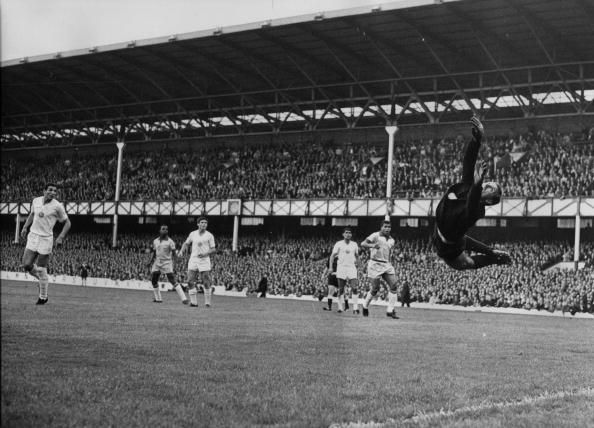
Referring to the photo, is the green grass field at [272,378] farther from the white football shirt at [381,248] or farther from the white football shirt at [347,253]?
the white football shirt at [347,253]

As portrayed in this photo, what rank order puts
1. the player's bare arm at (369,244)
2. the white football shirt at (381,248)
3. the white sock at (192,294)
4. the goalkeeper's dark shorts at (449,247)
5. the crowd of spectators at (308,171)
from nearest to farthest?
the goalkeeper's dark shorts at (449,247) → the player's bare arm at (369,244) → the white football shirt at (381,248) → the white sock at (192,294) → the crowd of spectators at (308,171)

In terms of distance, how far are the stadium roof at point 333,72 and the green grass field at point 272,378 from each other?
29.6 meters

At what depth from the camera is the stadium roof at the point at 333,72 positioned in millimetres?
40188

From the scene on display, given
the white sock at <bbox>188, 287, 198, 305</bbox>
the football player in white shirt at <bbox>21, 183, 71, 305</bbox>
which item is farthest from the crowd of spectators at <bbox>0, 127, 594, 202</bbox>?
the football player in white shirt at <bbox>21, 183, 71, 305</bbox>

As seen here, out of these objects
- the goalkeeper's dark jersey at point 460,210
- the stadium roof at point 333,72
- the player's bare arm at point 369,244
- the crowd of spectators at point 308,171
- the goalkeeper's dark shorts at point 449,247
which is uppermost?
the stadium roof at point 333,72

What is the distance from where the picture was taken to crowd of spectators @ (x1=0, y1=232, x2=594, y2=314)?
3372cm

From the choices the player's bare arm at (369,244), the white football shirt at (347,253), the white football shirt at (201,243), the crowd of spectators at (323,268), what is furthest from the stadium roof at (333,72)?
the white football shirt at (201,243)

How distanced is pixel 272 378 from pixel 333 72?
139 ft

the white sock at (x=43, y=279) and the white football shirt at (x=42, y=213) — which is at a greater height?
the white football shirt at (x=42, y=213)

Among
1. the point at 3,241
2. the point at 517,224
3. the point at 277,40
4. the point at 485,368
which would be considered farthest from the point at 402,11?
the point at 3,241

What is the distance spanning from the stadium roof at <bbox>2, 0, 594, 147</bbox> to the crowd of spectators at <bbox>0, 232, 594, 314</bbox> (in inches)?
348

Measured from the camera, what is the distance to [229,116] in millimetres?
56688

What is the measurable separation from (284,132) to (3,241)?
82.4 feet

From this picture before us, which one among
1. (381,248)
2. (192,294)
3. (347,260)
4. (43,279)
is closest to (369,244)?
(381,248)
